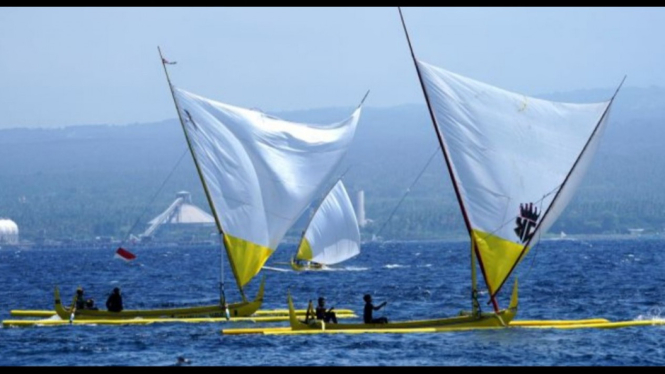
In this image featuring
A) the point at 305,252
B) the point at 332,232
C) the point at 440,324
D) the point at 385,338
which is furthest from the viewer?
the point at 305,252

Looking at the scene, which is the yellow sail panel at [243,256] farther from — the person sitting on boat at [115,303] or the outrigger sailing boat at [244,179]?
the person sitting on boat at [115,303]

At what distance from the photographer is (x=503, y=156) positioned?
53.4 metres

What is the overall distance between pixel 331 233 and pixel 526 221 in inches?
2722

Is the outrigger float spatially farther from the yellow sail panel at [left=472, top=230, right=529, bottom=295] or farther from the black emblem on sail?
the black emblem on sail

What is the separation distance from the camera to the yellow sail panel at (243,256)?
208ft

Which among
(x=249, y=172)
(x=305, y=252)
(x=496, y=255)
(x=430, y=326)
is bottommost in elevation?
(x=430, y=326)

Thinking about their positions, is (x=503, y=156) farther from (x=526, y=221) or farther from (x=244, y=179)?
(x=244, y=179)

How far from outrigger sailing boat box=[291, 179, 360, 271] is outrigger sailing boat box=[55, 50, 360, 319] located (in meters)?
56.2

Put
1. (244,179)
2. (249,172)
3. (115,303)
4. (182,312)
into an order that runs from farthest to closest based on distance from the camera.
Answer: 1. (249,172)
2. (244,179)
3. (115,303)
4. (182,312)

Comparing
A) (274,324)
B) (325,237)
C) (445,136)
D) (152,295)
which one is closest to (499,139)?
(445,136)

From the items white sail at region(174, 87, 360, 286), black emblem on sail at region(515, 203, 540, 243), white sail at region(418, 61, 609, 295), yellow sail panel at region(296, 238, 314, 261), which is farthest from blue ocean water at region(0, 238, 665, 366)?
yellow sail panel at region(296, 238, 314, 261)

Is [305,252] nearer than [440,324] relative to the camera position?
No

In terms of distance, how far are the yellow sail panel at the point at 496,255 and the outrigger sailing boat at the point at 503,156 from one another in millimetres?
37

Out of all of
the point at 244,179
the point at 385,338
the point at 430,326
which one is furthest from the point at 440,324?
the point at 244,179
